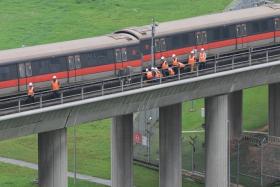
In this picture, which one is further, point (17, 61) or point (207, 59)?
point (207, 59)

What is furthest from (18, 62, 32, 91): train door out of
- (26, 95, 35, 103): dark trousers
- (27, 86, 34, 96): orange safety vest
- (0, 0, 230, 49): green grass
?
(0, 0, 230, 49): green grass

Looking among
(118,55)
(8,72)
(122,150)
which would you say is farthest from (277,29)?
(8,72)

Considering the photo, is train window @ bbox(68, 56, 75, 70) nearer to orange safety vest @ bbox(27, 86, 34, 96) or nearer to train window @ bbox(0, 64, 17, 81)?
train window @ bbox(0, 64, 17, 81)

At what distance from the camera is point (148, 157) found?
95500mm

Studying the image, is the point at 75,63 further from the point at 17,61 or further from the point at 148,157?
the point at 148,157

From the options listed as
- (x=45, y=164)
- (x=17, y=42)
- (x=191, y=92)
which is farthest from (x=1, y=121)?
(x=17, y=42)

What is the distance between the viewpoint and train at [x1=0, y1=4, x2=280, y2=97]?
73438 mm

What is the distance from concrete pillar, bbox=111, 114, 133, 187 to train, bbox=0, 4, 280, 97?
19.1 feet

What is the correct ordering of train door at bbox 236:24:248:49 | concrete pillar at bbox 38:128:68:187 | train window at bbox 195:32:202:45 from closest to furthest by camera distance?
concrete pillar at bbox 38:128:68:187, train window at bbox 195:32:202:45, train door at bbox 236:24:248:49

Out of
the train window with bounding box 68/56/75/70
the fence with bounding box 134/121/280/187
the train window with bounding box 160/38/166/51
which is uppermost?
the train window with bounding box 160/38/166/51

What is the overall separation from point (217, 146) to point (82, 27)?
5724 centimetres

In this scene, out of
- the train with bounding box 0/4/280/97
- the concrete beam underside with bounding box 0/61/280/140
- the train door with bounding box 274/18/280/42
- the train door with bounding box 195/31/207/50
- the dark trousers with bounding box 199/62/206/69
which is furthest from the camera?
the train door with bounding box 274/18/280/42

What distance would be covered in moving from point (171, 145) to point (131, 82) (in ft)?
29.0

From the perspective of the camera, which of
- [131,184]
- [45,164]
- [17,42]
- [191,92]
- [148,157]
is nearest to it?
[45,164]
